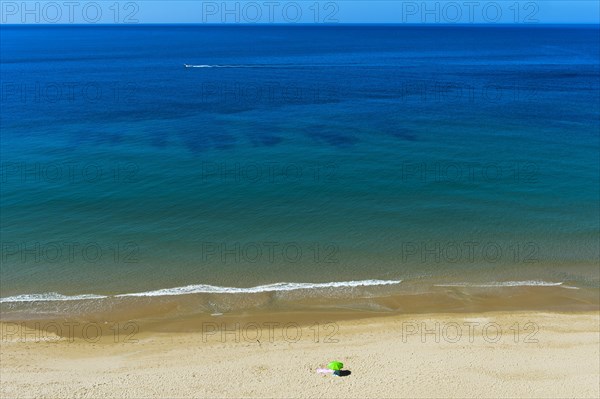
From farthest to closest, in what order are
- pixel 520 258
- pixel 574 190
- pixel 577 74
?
pixel 577 74, pixel 574 190, pixel 520 258

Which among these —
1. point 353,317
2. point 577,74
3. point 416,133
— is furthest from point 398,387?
point 577,74

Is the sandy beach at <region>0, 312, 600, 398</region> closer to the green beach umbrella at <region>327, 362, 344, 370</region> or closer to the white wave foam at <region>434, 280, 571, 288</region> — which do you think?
the green beach umbrella at <region>327, 362, 344, 370</region>

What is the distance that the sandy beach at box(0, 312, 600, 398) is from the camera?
69.0 feet

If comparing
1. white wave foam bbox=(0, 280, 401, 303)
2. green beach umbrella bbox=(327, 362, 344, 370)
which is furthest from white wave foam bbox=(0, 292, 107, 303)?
green beach umbrella bbox=(327, 362, 344, 370)

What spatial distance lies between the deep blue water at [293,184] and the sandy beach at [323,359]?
448cm

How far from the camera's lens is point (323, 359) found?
23062mm

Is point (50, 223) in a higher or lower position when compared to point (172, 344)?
higher

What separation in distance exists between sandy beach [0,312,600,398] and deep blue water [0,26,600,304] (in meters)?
4.48

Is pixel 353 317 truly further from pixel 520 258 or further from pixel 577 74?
pixel 577 74

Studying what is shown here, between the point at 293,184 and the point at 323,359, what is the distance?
848 inches

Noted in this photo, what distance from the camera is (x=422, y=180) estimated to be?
43562mm

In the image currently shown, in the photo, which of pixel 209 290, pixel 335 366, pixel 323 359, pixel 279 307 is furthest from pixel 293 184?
pixel 335 366

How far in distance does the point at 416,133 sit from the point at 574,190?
58.6ft

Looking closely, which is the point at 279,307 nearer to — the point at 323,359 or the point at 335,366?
the point at 323,359
